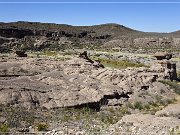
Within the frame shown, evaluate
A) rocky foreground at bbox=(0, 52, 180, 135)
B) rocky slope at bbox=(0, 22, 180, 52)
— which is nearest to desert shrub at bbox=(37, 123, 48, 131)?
rocky foreground at bbox=(0, 52, 180, 135)

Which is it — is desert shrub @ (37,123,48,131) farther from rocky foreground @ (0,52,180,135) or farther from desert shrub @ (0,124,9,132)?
desert shrub @ (0,124,9,132)

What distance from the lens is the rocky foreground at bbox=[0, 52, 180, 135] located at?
16.6 m

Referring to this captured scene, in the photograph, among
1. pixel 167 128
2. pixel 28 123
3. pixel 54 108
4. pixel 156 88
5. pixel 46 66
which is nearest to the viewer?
pixel 167 128

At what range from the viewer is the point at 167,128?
1557 cm

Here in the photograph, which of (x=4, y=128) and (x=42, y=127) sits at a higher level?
(x=4, y=128)

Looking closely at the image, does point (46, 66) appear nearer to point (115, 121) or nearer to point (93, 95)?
point (93, 95)

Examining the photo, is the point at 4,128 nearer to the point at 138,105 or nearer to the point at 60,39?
the point at 138,105

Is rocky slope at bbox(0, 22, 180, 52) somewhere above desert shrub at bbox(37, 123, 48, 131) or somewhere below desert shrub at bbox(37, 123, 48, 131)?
above

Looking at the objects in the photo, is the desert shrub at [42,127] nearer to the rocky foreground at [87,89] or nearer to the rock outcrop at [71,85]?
the rocky foreground at [87,89]

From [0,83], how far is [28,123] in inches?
210

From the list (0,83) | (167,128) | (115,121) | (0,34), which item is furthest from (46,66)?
(0,34)

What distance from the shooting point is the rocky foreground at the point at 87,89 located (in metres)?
16.6

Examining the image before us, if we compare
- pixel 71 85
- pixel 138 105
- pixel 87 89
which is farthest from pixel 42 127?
pixel 138 105

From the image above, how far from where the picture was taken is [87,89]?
72.6 ft
